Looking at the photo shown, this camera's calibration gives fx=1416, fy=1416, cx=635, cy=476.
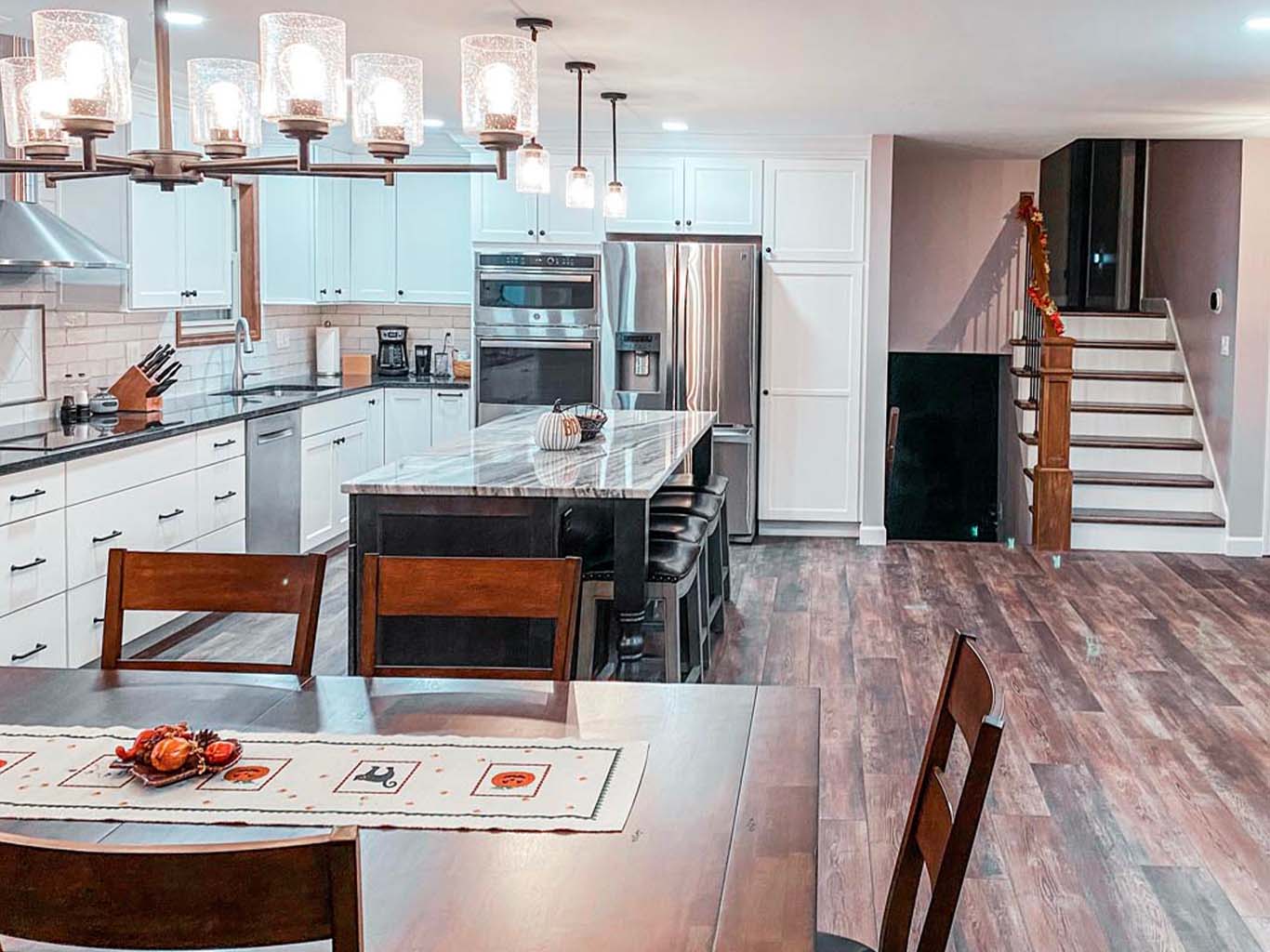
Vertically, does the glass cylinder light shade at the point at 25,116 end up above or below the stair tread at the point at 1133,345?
above

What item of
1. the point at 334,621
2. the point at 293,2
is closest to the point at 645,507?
the point at 293,2

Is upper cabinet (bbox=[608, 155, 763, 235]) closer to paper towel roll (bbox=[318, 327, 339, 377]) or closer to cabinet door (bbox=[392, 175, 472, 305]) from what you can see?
cabinet door (bbox=[392, 175, 472, 305])

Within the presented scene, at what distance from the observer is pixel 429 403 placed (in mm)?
8445

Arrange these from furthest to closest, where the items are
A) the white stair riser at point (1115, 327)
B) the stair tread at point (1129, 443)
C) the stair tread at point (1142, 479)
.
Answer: the white stair riser at point (1115, 327) → the stair tread at point (1129, 443) → the stair tread at point (1142, 479)

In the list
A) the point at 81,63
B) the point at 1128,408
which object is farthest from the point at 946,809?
the point at 1128,408

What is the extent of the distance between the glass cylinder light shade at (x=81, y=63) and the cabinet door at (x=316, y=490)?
16.1 ft

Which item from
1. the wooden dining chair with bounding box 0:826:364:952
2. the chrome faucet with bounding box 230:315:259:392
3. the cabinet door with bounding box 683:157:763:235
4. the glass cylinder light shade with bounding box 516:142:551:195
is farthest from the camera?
the cabinet door with bounding box 683:157:763:235

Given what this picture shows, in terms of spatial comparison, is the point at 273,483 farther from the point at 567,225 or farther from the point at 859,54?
the point at 859,54

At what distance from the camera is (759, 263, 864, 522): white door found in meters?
8.22

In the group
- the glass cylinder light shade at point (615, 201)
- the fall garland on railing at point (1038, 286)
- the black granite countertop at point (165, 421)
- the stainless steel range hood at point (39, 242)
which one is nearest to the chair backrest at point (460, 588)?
the black granite countertop at point (165, 421)

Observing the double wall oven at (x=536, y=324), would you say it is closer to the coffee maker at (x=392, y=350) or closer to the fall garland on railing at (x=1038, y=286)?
the coffee maker at (x=392, y=350)

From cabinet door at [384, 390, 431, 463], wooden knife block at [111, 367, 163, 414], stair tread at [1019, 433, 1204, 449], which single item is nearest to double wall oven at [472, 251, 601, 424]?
cabinet door at [384, 390, 431, 463]

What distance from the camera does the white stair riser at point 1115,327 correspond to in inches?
372

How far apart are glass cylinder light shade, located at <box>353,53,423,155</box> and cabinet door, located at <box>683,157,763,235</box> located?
5.84m
